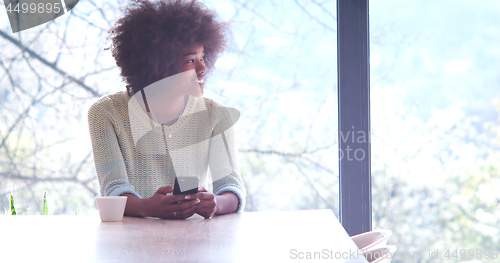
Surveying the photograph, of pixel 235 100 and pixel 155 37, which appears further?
pixel 235 100

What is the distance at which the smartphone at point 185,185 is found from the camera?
46.4 inches

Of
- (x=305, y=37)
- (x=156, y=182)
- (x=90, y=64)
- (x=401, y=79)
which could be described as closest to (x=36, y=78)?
(x=90, y=64)

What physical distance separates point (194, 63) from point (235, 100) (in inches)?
23.0

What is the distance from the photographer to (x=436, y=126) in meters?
2.08

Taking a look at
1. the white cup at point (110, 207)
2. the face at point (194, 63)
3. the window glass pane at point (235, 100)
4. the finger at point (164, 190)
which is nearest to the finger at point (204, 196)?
the finger at point (164, 190)

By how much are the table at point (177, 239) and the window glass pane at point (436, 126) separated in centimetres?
115

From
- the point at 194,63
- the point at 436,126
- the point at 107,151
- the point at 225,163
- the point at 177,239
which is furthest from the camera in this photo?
the point at 436,126

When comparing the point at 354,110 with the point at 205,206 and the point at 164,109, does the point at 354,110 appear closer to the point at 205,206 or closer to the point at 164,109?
the point at 164,109

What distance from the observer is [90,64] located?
2342 millimetres

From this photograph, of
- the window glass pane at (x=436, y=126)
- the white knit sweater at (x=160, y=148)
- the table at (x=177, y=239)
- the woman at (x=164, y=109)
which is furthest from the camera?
the window glass pane at (x=436, y=126)

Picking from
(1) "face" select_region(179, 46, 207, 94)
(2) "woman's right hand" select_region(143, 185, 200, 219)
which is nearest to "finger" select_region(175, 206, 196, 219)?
(2) "woman's right hand" select_region(143, 185, 200, 219)

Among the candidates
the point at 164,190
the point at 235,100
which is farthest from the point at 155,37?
the point at 164,190

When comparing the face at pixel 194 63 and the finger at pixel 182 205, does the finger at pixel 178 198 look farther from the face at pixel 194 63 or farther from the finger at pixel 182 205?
the face at pixel 194 63

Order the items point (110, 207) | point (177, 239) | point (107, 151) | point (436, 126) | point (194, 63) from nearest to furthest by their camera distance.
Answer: point (177, 239) < point (110, 207) < point (107, 151) < point (194, 63) < point (436, 126)
